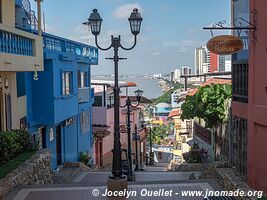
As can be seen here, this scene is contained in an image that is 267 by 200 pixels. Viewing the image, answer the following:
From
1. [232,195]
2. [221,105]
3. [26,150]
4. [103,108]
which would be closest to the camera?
[232,195]

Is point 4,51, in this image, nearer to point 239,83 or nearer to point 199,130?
point 239,83

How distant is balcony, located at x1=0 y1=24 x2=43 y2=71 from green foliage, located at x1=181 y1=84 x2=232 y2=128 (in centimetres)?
→ 622

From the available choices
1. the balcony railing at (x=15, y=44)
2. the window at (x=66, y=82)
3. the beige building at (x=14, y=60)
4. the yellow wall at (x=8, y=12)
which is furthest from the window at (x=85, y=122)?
the balcony railing at (x=15, y=44)

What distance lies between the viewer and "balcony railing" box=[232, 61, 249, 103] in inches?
420

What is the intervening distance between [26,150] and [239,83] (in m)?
7.06

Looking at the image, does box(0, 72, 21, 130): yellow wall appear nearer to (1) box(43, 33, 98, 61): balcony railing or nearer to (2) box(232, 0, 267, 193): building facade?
(1) box(43, 33, 98, 61): balcony railing

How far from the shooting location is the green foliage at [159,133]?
68.2 m

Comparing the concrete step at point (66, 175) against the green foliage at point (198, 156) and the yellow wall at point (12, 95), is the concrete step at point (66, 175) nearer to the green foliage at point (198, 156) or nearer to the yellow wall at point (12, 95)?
the yellow wall at point (12, 95)

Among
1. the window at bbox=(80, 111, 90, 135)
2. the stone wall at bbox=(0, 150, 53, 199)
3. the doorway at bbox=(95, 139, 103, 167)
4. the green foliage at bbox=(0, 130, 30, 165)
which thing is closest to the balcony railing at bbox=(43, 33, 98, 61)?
the window at bbox=(80, 111, 90, 135)

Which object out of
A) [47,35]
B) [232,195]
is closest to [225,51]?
[232,195]

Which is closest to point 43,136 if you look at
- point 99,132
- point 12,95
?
point 12,95

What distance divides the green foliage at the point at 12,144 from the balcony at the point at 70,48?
4.26 metres

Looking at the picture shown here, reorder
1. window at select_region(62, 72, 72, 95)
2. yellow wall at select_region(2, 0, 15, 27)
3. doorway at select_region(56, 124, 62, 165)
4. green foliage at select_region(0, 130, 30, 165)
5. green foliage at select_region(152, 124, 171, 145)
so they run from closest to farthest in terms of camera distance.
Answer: green foliage at select_region(0, 130, 30, 165) → yellow wall at select_region(2, 0, 15, 27) → window at select_region(62, 72, 72, 95) → doorway at select_region(56, 124, 62, 165) → green foliage at select_region(152, 124, 171, 145)

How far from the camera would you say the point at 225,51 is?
9430 mm
